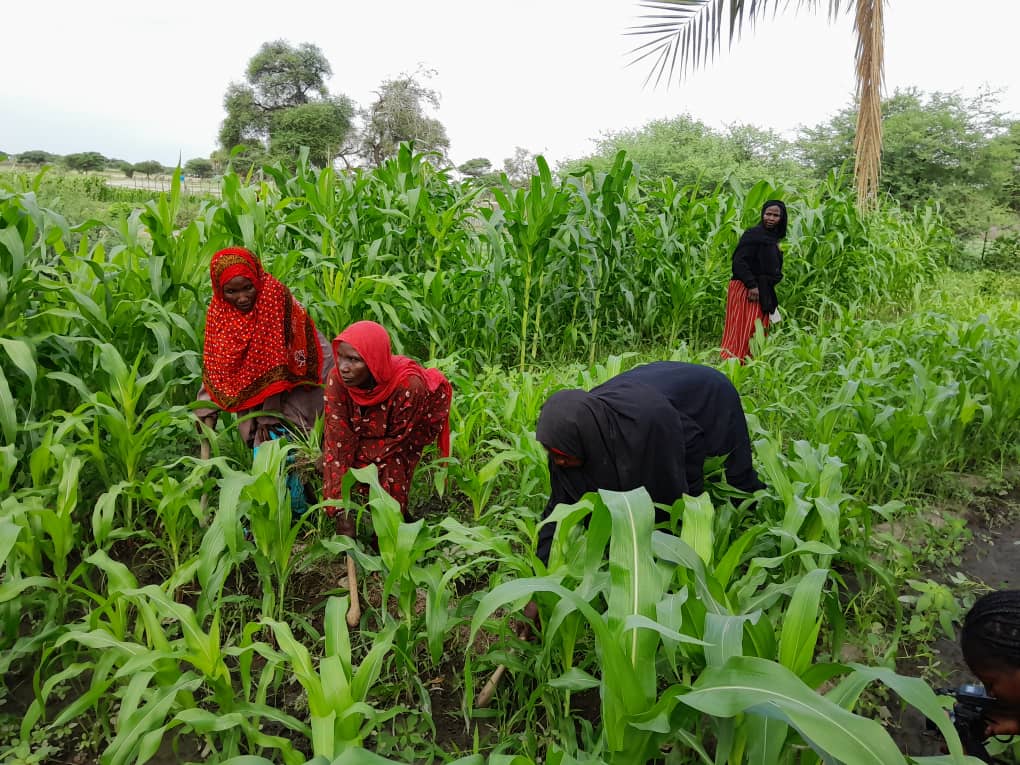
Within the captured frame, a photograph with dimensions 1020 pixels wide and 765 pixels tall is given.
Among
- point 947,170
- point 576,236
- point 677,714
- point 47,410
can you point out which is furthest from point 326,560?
point 947,170

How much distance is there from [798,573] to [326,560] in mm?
1789

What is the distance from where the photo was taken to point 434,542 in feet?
6.18

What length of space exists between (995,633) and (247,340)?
2620mm

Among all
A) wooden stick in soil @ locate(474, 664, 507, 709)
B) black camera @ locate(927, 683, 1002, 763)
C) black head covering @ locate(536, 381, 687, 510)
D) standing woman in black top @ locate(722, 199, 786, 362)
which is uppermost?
standing woman in black top @ locate(722, 199, 786, 362)

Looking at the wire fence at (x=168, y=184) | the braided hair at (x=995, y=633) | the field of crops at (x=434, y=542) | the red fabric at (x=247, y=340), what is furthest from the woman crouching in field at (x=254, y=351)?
the wire fence at (x=168, y=184)

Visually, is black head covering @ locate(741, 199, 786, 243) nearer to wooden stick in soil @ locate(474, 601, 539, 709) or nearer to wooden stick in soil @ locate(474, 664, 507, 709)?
wooden stick in soil @ locate(474, 601, 539, 709)

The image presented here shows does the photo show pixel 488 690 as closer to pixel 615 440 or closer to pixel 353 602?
pixel 353 602

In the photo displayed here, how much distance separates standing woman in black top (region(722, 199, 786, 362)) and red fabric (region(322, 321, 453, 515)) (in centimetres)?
293

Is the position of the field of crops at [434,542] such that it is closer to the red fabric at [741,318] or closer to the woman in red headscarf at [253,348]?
the woman in red headscarf at [253,348]

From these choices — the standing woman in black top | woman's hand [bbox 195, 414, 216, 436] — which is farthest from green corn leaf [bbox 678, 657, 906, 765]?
the standing woman in black top

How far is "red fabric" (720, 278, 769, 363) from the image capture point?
4912 mm

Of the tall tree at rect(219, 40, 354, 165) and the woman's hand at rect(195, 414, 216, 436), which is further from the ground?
the tall tree at rect(219, 40, 354, 165)

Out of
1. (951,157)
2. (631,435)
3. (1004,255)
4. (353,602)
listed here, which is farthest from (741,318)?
(951,157)

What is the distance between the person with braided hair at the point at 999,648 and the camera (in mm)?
1357
